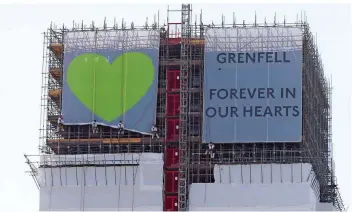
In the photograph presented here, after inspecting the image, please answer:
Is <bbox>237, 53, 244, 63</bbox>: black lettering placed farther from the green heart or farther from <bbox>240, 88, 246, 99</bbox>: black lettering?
the green heart

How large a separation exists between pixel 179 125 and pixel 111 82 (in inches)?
320

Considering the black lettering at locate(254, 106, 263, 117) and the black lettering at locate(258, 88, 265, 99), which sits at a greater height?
the black lettering at locate(258, 88, 265, 99)

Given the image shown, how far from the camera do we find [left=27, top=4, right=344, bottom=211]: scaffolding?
400 feet

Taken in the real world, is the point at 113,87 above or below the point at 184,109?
above

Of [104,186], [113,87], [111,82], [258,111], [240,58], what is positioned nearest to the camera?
[258,111]

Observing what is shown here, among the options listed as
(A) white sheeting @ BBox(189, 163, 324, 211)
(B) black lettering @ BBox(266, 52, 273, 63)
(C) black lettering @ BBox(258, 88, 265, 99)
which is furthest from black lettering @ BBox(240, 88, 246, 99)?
(A) white sheeting @ BBox(189, 163, 324, 211)

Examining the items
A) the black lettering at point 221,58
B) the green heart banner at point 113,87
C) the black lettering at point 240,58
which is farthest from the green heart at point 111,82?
the black lettering at point 240,58

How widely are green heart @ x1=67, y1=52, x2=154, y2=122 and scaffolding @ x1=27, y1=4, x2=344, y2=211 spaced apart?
6.17 feet

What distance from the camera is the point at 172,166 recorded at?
12425cm

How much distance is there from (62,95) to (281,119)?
22.3 meters

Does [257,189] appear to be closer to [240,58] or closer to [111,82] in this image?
[240,58]

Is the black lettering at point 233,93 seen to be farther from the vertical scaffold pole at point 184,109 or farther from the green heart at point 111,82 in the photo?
the green heart at point 111,82

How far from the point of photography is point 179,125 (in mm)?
124062

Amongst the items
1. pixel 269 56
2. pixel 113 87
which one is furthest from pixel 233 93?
pixel 113 87
